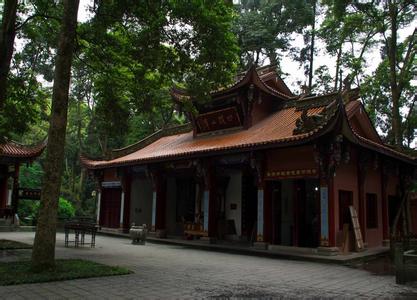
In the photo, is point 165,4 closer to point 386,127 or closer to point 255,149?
point 255,149

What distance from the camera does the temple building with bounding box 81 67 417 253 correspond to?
1177 centimetres

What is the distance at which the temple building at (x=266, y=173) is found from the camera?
11.8 metres

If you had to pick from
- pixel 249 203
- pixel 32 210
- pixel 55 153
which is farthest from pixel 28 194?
pixel 55 153

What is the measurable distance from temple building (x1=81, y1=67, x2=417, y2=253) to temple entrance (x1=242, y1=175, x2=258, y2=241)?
41mm

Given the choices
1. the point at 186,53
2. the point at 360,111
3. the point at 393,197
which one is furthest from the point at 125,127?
the point at 393,197

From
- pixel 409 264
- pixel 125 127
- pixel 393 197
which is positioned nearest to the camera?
pixel 409 264

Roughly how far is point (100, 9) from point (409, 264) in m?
8.90

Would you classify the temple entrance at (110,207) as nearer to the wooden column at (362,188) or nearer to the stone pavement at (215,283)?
the stone pavement at (215,283)

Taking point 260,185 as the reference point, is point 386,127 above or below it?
above

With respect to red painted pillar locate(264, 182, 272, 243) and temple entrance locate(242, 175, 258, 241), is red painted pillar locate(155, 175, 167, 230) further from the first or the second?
red painted pillar locate(264, 182, 272, 243)

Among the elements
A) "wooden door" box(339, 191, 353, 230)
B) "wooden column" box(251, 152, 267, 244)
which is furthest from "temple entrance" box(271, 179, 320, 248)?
"wooden door" box(339, 191, 353, 230)

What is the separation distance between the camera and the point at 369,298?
6.26 m

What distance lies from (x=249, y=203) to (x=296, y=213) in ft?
10.7

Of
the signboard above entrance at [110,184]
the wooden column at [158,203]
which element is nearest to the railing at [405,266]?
the wooden column at [158,203]
